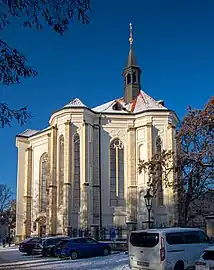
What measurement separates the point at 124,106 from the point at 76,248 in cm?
3230

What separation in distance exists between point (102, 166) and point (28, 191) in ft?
40.5

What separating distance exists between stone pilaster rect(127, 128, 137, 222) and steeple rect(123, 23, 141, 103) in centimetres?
857

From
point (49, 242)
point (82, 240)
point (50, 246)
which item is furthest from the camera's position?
point (49, 242)

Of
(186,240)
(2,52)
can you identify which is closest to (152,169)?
(186,240)

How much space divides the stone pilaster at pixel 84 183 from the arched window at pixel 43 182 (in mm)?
8966

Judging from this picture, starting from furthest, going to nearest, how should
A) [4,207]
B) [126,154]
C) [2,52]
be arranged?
[4,207], [126,154], [2,52]

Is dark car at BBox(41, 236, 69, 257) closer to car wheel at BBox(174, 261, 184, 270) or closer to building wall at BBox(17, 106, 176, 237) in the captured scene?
car wheel at BBox(174, 261, 184, 270)

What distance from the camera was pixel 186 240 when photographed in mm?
16219

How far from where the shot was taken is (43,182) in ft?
184

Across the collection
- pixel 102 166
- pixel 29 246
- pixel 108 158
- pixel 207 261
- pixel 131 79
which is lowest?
pixel 29 246

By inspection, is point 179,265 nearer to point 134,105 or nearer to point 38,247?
point 38,247

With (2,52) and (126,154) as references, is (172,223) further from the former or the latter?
(2,52)

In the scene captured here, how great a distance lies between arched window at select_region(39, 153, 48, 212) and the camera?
55000 mm

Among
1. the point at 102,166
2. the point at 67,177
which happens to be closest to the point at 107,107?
the point at 102,166
